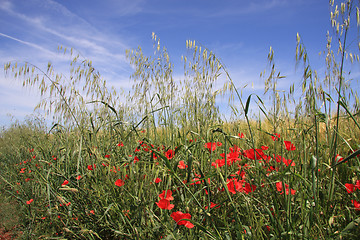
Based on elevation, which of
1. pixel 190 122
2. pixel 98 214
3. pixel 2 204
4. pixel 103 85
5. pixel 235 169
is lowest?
pixel 2 204

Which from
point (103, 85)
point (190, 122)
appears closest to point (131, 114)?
point (103, 85)

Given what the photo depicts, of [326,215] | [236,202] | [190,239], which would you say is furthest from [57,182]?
[326,215]

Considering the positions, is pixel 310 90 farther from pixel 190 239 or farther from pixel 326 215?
pixel 190 239

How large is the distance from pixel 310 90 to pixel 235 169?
25.4 inches

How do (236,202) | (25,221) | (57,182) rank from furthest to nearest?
(25,221) → (57,182) → (236,202)

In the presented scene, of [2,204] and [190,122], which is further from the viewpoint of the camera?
[2,204]

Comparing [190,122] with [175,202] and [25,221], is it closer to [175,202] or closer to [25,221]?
[175,202]

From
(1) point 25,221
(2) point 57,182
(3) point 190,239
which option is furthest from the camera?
(1) point 25,221

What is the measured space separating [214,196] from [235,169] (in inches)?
10.7

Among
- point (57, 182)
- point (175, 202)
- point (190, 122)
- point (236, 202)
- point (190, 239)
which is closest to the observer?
point (190, 239)

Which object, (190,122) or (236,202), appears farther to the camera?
(190,122)

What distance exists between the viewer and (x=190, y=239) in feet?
3.16

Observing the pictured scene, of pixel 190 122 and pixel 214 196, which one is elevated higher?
pixel 190 122

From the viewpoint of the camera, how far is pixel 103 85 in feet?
6.36
